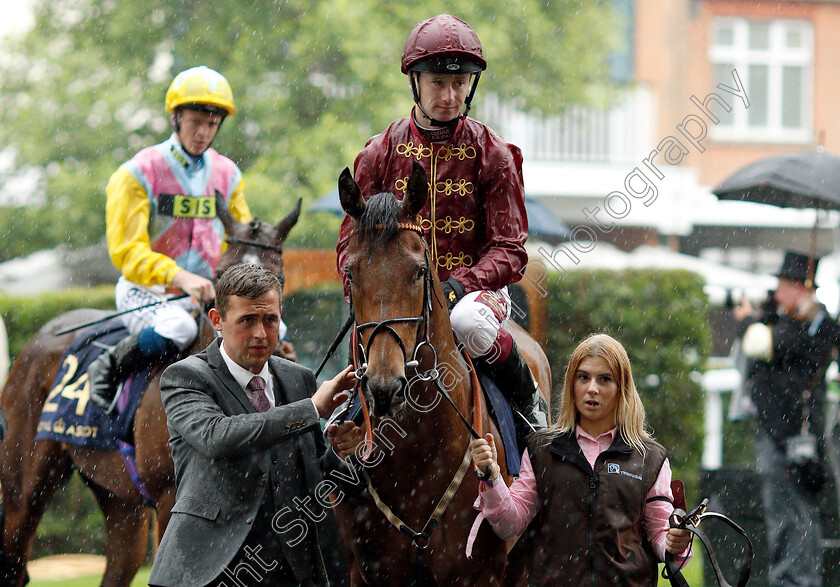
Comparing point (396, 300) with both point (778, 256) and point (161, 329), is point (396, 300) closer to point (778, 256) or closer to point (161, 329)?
point (161, 329)

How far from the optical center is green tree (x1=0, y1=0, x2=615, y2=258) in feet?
39.7

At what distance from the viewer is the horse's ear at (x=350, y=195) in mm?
3371

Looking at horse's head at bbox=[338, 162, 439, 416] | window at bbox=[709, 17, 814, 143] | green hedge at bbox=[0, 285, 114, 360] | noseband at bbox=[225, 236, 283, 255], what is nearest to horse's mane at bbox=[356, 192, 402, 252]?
horse's head at bbox=[338, 162, 439, 416]

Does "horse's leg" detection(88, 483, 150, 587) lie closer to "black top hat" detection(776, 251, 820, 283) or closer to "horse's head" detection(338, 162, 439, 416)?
"horse's head" detection(338, 162, 439, 416)

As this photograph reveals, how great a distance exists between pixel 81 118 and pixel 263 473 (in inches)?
423

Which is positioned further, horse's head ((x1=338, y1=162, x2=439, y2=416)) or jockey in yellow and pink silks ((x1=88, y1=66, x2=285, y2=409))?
jockey in yellow and pink silks ((x1=88, y1=66, x2=285, y2=409))

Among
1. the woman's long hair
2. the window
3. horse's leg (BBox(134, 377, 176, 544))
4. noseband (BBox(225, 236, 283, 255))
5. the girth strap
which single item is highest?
the window

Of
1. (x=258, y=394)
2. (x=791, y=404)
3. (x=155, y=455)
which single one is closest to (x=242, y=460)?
(x=258, y=394)

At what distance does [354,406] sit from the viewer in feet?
12.3

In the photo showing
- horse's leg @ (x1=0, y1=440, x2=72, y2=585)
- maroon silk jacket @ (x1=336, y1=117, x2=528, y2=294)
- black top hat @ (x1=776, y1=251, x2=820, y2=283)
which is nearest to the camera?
maroon silk jacket @ (x1=336, y1=117, x2=528, y2=294)

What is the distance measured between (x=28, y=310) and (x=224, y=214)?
14.3 feet

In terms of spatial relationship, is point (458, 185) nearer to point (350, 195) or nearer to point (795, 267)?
point (350, 195)

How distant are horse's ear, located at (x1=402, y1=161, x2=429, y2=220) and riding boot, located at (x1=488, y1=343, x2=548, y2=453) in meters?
0.88

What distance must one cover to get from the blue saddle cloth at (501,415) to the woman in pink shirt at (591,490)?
0.88 ft
